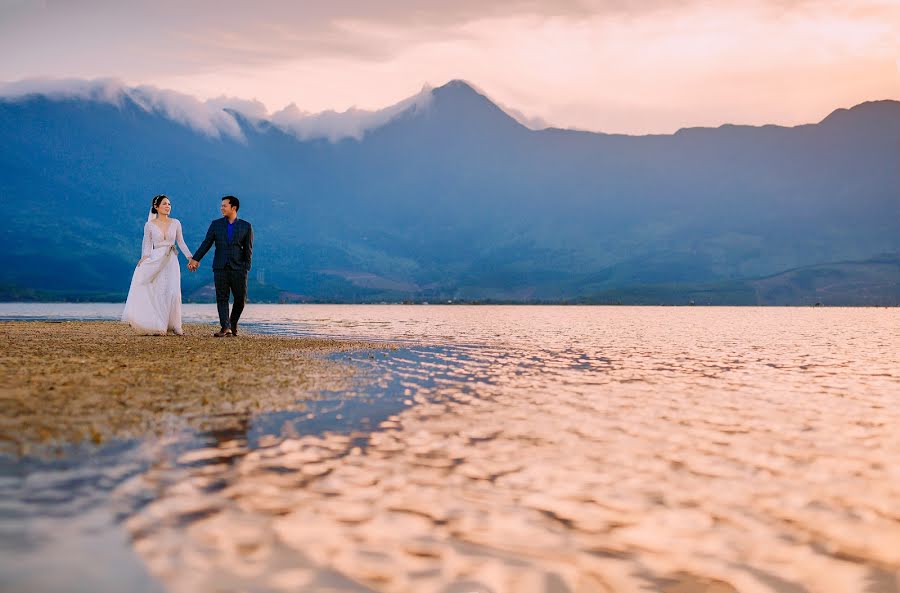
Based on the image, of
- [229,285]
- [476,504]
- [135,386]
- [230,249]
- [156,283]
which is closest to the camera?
[476,504]

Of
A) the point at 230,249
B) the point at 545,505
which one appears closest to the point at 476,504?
the point at 545,505

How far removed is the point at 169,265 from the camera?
26.6 metres

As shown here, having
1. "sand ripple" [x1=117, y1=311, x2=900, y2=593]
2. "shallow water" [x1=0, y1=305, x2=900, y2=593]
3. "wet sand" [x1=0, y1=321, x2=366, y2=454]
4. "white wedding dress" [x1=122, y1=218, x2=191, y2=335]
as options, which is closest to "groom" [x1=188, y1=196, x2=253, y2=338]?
"white wedding dress" [x1=122, y1=218, x2=191, y2=335]

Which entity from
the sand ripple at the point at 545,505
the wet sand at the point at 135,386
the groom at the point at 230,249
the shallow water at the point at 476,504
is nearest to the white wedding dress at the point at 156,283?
the groom at the point at 230,249

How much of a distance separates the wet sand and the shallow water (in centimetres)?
98

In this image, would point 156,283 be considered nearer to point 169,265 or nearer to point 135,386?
point 169,265

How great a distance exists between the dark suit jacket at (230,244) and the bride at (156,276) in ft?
3.40

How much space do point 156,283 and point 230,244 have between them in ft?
9.21

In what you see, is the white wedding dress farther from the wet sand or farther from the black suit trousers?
the wet sand

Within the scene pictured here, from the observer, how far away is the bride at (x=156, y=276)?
26234mm

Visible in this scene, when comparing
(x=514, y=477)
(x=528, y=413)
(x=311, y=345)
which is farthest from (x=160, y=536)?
(x=311, y=345)

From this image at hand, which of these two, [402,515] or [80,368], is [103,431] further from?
[80,368]

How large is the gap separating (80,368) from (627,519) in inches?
494

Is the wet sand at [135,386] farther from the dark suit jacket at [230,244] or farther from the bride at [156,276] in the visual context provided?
the dark suit jacket at [230,244]
